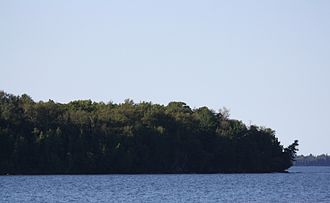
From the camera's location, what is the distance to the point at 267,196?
77.9 meters

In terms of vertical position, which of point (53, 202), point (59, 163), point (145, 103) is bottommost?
point (53, 202)

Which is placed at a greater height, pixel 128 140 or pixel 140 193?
pixel 128 140

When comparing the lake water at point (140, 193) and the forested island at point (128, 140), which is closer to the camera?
the lake water at point (140, 193)

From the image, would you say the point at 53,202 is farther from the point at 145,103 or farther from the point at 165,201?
the point at 145,103

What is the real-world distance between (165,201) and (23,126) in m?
54.2

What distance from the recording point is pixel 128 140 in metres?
131

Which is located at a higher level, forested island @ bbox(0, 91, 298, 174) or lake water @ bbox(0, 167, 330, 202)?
forested island @ bbox(0, 91, 298, 174)

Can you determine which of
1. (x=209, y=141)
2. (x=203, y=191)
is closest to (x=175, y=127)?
(x=209, y=141)

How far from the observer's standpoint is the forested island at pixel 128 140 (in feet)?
396

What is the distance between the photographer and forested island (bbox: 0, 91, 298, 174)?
120688 mm

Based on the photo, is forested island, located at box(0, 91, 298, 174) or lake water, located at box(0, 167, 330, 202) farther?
forested island, located at box(0, 91, 298, 174)

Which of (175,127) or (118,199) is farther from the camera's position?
(175,127)

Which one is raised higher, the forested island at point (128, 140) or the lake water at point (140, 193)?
the forested island at point (128, 140)

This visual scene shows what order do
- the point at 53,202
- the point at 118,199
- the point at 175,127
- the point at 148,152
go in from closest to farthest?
the point at 53,202 < the point at 118,199 < the point at 148,152 < the point at 175,127
